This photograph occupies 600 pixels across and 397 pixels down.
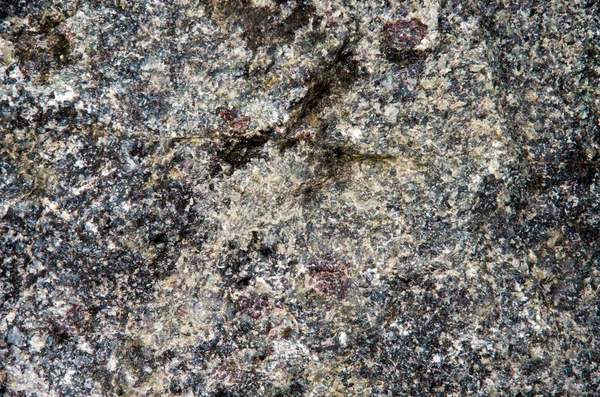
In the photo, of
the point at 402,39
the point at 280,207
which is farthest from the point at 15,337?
the point at 402,39

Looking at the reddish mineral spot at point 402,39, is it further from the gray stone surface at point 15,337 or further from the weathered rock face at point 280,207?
the gray stone surface at point 15,337

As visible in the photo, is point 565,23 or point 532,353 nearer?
point 532,353

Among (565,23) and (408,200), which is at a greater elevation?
(565,23)

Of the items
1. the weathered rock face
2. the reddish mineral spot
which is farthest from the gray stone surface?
the reddish mineral spot

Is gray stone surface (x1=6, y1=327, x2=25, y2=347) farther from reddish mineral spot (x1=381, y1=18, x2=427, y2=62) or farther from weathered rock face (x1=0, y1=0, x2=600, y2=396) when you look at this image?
reddish mineral spot (x1=381, y1=18, x2=427, y2=62)

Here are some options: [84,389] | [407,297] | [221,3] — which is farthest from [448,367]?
[221,3]

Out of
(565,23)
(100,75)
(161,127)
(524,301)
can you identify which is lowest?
(524,301)

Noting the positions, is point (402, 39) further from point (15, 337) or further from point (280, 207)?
point (15, 337)

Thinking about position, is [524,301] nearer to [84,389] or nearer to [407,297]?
[407,297]
